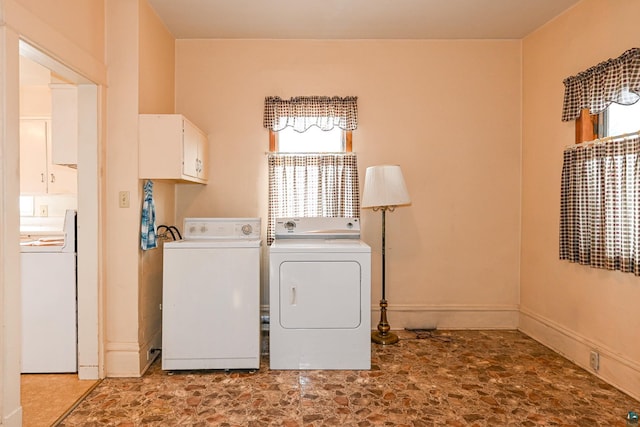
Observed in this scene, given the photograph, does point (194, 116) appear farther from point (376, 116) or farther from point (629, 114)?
point (629, 114)

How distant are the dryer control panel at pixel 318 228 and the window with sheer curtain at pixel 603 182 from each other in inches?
62.9

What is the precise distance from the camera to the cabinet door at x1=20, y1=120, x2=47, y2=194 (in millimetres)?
3959

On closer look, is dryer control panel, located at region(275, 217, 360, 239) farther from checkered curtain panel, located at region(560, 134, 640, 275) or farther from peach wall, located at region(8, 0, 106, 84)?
peach wall, located at region(8, 0, 106, 84)

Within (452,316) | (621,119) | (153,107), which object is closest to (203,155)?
(153,107)

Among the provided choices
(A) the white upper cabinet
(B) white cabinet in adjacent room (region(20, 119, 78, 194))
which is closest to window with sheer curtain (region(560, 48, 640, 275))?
(A) the white upper cabinet

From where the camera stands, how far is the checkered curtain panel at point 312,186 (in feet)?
11.5

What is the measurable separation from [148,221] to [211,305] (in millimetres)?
727

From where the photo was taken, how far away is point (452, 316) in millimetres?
3625

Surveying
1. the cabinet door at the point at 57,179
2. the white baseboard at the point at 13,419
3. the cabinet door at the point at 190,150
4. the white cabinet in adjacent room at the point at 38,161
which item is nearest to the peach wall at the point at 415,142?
the cabinet door at the point at 190,150

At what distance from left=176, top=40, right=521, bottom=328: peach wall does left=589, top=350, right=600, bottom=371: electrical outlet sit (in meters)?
0.93

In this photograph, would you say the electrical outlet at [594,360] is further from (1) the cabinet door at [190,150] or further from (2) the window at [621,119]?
(1) the cabinet door at [190,150]

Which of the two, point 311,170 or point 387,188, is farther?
point 311,170

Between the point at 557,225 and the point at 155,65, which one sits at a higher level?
the point at 155,65

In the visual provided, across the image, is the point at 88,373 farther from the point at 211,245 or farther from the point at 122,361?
the point at 211,245
